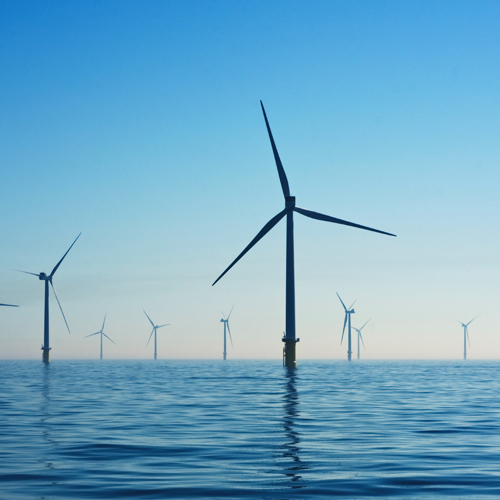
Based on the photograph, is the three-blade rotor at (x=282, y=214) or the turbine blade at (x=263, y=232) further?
the three-blade rotor at (x=282, y=214)

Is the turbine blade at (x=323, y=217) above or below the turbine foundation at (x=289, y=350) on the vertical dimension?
above

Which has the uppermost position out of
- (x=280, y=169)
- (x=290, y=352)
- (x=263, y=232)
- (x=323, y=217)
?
(x=280, y=169)

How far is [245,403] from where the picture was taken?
37.2 meters

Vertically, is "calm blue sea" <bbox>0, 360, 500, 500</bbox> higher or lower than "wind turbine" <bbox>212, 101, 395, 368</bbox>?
lower

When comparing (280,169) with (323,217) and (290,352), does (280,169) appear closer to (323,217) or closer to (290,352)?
(323,217)

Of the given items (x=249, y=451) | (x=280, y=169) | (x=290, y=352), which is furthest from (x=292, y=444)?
(x=280, y=169)

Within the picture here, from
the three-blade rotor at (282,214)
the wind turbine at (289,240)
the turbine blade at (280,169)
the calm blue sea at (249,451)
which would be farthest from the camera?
the turbine blade at (280,169)

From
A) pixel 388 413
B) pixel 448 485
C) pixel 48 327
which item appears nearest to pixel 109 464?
pixel 448 485

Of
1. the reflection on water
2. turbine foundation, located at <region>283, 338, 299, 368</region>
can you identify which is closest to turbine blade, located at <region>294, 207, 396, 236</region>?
turbine foundation, located at <region>283, 338, 299, 368</region>

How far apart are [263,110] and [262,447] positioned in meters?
66.3

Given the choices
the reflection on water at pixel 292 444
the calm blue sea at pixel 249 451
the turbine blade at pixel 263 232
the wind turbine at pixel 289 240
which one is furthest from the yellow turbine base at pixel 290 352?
the calm blue sea at pixel 249 451

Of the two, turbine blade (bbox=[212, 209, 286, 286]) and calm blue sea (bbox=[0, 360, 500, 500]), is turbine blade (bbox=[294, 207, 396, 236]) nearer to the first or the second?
turbine blade (bbox=[212, 209, 286, 286])

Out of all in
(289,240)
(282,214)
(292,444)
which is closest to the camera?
(292,444)

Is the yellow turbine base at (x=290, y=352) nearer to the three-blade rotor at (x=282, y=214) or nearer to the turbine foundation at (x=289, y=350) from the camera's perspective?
the turbine foundation at (x=289, y=350)
